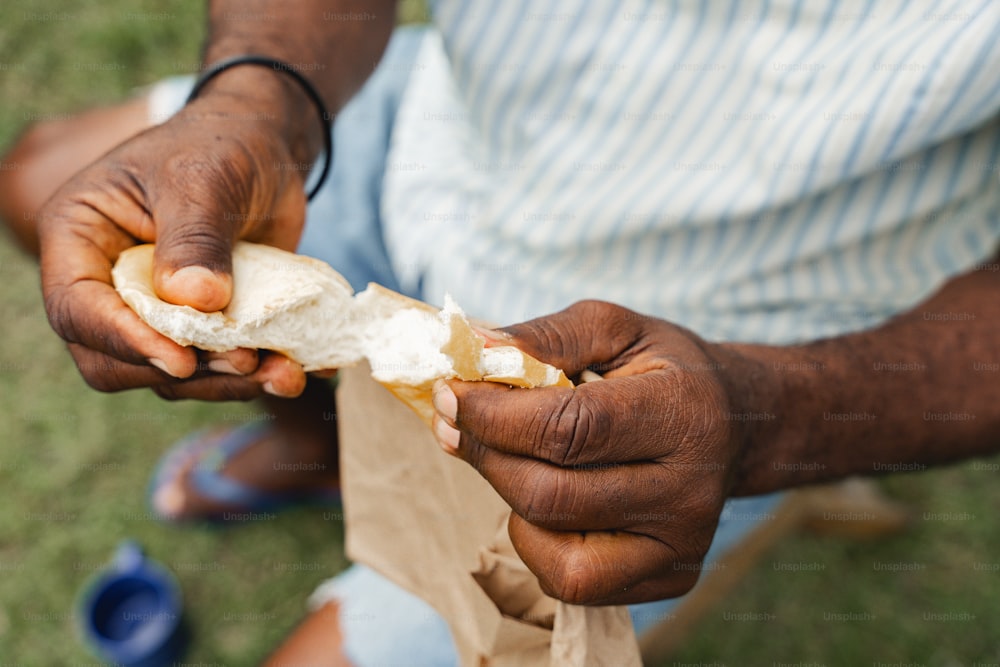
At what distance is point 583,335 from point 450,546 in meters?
0.41

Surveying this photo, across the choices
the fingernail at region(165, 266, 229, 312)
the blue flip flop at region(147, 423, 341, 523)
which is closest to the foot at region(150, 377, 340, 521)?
the blue flip flop at region(147, 423, 341, 523)

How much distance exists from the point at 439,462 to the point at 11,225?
133 centimetres

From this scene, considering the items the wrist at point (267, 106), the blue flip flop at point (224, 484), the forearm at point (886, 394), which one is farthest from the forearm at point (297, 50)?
the blue flip flop at point (224, 484)

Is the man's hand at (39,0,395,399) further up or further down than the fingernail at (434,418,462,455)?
further up

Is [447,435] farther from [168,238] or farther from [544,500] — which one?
[168,238]

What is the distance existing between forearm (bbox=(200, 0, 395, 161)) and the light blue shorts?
0.18 meters

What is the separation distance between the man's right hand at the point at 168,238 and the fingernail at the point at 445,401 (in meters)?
0.27

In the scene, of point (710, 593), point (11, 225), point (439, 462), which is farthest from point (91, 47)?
point (710, 593)

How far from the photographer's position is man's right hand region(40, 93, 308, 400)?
106cm

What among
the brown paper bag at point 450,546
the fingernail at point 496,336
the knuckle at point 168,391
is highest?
the fingernail at point 496,336

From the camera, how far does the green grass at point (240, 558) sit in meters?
2.22

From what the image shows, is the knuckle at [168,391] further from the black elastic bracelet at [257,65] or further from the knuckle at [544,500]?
the knuckle at [544,500]

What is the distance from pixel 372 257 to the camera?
1.73 metres

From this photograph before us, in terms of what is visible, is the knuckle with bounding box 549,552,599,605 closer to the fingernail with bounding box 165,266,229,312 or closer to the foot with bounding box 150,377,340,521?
the fingernail with bounding box 165,266,229,312
